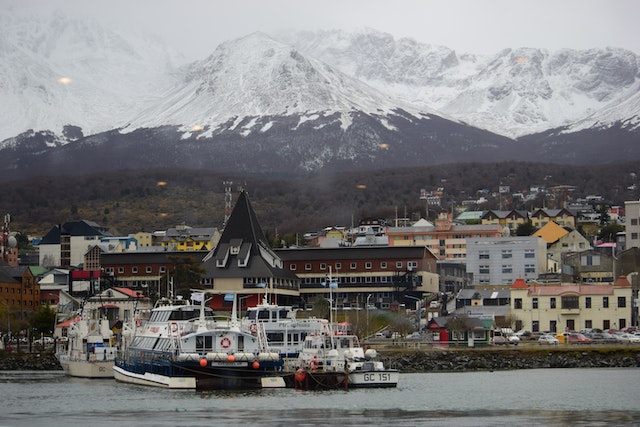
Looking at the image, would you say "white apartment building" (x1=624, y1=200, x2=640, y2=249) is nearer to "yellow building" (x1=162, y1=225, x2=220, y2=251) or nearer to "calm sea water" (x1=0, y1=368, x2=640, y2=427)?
"yellow building" (x1=162, y1=225, x2=220, y2=251)

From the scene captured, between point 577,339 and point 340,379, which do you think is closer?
point 340,379

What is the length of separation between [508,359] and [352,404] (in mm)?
27348

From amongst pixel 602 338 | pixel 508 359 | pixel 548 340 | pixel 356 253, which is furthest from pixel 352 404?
pixel 356 253

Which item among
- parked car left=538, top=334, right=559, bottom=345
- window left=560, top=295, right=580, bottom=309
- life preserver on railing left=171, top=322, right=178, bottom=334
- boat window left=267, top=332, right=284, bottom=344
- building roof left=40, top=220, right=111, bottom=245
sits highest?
building roof left=40, top=220, right=111, bottom=245

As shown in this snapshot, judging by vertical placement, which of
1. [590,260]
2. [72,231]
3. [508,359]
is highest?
[72,231]

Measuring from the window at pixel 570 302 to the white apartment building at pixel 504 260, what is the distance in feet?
80.0

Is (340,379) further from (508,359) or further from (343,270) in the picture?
(343,270)

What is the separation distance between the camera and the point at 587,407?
57.7 m

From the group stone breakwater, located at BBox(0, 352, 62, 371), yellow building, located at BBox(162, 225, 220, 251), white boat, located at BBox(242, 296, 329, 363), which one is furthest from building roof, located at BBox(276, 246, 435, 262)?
white boat, located at BBox(242, 296, 329, 363)

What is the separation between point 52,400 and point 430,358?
28921 millimetres

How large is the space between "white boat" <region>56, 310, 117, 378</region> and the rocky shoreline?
16529mm

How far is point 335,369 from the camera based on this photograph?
65.2m

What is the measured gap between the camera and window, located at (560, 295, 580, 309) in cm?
10081

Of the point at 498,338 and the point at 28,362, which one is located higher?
the point at 498,338
